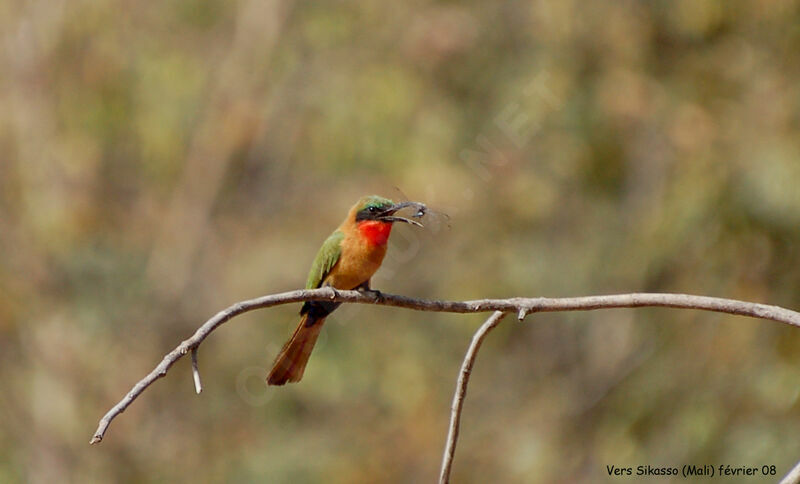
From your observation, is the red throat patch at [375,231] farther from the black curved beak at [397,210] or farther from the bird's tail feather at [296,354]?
the bird's tail feather at [296,354]

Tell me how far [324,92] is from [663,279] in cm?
378

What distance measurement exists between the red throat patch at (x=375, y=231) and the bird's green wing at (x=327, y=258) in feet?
0.33

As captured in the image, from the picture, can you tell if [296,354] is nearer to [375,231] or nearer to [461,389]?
[375,231]

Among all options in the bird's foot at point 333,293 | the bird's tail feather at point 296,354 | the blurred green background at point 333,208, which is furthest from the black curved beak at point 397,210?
the blurred green background at point 333,208

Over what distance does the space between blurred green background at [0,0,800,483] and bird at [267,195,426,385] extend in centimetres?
301

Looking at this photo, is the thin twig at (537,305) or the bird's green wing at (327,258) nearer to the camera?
the thin twig at (537,305)

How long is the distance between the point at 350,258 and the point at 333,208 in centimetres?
546

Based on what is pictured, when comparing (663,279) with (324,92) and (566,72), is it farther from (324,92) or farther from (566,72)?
(324,92)

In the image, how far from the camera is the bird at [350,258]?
117 inches

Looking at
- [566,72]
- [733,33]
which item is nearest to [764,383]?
[733,33]

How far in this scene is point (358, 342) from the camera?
27.4 feet

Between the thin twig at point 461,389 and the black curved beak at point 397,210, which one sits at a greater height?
the black curved beak at point 397,210

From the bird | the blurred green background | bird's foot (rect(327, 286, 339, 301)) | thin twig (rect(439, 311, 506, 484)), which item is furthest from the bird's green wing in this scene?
the blurred green background

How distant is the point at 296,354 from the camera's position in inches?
115
